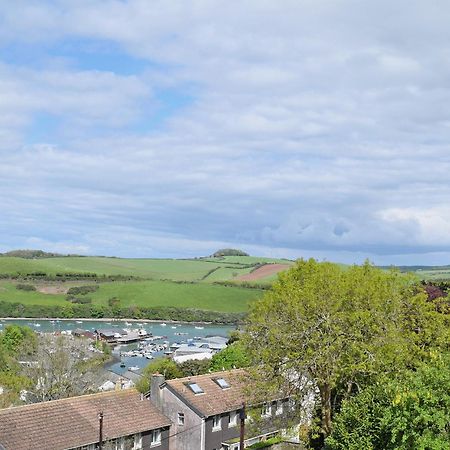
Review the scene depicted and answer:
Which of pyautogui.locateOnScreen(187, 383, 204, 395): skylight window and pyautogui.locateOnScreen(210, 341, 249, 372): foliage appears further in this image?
pyautogui.locateOnScreen(210, 341, 249, 372): foliage

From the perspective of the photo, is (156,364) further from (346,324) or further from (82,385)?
(346,324)

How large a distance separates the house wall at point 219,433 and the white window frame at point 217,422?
0.20 m

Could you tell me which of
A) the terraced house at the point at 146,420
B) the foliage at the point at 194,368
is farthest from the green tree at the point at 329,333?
the foliage at the point at 194,368

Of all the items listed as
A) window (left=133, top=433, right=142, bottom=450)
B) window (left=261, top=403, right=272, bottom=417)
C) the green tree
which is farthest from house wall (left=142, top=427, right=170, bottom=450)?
the green tree

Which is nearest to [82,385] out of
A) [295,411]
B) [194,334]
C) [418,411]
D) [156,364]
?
[156,364]

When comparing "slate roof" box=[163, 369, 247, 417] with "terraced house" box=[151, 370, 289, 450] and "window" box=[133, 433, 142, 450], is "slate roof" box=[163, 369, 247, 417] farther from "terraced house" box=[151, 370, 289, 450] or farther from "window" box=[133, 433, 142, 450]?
"window" box=[133, 433, 142, 450]

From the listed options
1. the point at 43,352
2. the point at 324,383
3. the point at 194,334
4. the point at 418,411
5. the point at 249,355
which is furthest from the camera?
the point at 194,334

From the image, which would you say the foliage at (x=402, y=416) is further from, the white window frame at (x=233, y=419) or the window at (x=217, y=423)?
the white window frame at (x=233, y=419)

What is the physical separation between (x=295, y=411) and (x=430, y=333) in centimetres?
880

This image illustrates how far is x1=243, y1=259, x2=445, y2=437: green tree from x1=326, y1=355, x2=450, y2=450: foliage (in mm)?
4404

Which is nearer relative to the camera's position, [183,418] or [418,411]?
[418,411]

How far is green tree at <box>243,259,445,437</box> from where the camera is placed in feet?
102

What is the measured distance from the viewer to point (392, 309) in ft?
111

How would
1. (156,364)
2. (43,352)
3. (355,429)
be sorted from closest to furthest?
(355,429) → (43,352) → (156,364)
